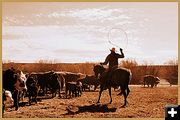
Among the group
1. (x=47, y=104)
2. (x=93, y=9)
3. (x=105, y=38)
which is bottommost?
(x=47, y=104)

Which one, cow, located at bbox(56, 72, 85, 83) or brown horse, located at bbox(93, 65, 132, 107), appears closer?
brown horse, located at bbox(93, 65, 132, 107)

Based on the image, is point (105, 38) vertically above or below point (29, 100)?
above

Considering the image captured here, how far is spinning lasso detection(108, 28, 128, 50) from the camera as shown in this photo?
745 cm

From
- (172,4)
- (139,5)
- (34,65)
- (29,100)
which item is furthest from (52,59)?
(172,4)

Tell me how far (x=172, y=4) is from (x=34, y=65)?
2.68m

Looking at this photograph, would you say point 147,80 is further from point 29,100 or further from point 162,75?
point 29,100

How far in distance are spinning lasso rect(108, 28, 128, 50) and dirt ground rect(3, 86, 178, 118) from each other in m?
0.79

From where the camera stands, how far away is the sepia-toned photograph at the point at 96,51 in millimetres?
7379

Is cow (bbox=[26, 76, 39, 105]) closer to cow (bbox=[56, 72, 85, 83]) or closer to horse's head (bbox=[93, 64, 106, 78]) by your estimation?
cow (bbox=[56, 72, 85, 83])

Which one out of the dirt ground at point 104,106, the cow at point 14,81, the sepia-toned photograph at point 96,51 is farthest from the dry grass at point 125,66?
the cow at point 14,81

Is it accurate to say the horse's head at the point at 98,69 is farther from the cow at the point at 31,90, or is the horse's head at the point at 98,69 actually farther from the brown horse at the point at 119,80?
the cow at the point at 31,90

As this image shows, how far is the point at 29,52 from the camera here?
749 cm

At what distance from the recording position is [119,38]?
24.6ft

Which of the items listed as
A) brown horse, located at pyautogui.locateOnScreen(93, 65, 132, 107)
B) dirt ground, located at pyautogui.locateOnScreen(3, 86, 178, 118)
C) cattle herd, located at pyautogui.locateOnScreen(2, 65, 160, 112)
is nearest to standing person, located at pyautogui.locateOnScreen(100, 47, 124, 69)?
brown horse, located at pyautogui.locateOnScreen(93, 65, 132, 107)
